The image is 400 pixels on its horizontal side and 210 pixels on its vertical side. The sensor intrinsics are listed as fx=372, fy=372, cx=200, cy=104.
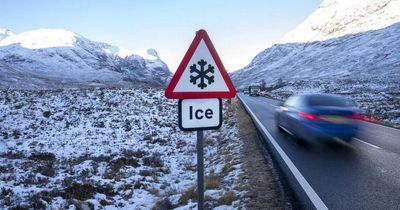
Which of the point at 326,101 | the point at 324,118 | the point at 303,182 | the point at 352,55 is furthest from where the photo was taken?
the point at 352,55

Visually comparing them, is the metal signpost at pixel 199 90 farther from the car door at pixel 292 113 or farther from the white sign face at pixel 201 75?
the car door at pixel 292 113

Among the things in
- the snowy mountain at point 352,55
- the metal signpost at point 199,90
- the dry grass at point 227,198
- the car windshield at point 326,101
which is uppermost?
the snowy mountain at point 352,55

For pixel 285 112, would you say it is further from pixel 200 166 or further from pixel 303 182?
pixel 200 166

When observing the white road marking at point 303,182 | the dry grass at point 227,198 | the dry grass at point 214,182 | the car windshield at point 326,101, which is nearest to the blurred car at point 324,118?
the car windshield at point 326,101

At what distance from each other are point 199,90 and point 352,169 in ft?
17.9

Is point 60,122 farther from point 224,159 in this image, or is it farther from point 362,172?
point 362,172

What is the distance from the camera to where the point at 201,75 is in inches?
175

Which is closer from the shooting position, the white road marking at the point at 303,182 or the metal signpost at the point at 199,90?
the metal signpost at the point at 199,90

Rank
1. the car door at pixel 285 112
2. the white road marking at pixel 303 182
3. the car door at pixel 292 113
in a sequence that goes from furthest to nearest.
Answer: the car door at pixel 285 112, the car door at pixel 292 113, the white road marking at pixel 303 182

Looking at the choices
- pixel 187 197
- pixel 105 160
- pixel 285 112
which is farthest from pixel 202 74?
pixel 105 160

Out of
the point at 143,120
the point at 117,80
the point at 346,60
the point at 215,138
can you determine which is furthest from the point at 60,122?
the point at 117,80

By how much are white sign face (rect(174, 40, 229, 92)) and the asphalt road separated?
9.55ft

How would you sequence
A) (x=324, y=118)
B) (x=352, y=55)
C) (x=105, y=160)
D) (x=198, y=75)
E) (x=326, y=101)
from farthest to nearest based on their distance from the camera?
(x=352, y=55), (x=105, y=160), (x=326, y=101), (x=324, y=118), (x=198, y=75)

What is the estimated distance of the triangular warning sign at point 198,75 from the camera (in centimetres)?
441
